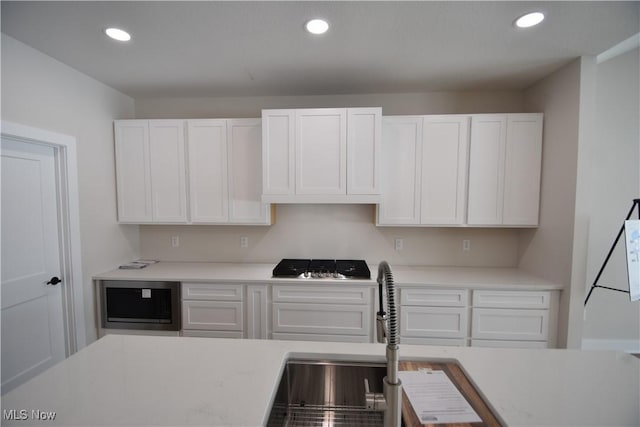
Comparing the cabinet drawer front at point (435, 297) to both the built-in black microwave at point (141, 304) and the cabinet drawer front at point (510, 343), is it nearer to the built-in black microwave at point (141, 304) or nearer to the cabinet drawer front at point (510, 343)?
the cabinet drawer front at point (510, 343)

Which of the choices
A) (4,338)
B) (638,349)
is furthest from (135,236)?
(638,349)

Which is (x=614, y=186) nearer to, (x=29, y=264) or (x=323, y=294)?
(x=323, y=294)

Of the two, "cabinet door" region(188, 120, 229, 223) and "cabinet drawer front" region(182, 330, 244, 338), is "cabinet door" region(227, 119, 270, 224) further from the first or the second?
"cabinet drawer front" region(182, 330, 244, 338)

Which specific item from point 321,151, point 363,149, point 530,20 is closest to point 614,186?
point 530,20

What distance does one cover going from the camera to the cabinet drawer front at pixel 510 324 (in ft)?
7.12

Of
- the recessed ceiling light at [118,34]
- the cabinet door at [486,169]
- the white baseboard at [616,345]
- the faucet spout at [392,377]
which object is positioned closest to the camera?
the faucet spout at [392,377]

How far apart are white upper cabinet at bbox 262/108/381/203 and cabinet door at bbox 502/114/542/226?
4.02ft

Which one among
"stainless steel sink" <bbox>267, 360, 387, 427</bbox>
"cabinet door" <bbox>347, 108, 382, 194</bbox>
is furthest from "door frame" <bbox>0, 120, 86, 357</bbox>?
"cabinet door" <bbox>347, 108, 382, 194</bbox>

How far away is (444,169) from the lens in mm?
2426

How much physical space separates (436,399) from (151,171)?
290cm

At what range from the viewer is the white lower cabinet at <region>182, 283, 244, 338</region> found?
2.33 metres

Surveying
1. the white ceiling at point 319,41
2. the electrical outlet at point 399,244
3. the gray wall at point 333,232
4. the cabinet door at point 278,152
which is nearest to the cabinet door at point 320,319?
the gray wall at point 333,232

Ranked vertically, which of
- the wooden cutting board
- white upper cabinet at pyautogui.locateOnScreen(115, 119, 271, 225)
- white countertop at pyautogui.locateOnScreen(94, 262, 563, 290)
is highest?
white upper cabinet at pyautogui.locateOnScreen(115, 119, 271, 225)

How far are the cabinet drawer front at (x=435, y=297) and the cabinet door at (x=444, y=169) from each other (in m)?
0.64
